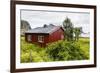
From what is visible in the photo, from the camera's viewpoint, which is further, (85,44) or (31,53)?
(85,44)

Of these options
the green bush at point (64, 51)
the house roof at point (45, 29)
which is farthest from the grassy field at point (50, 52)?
the house roof at point (45, 29)

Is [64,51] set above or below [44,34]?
below

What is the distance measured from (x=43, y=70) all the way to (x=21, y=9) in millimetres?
633

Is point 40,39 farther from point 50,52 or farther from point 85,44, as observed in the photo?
point 85,44

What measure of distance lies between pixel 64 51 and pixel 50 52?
151 millimetres

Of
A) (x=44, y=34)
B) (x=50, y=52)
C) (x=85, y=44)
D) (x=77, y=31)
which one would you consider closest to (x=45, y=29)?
(x=44, y=34)

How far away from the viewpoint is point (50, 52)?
1.94 meters

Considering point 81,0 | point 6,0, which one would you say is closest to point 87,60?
point 81,0

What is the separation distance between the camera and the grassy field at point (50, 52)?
1.87m

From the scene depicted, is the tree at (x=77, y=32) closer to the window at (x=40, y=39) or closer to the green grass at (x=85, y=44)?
the green grass at (x=85, y=44)

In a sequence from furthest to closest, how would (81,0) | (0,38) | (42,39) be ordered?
(81,0), (42,39), (0,38)

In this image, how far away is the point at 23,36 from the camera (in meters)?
1.85

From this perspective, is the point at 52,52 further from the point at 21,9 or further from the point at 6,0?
the point at 6,0

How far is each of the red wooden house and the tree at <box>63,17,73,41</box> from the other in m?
0.05
